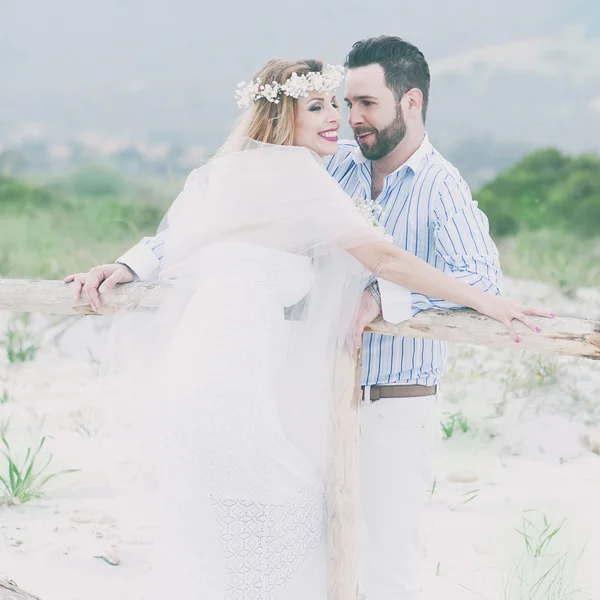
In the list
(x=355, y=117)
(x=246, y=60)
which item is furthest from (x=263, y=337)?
(x=246, y=60)

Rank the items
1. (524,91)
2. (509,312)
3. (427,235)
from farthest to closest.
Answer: (524,91) < (427,235) < (509,312)

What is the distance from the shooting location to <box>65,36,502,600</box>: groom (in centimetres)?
283

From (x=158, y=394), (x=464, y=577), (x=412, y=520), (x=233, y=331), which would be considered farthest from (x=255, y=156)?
(x=464, y=577)

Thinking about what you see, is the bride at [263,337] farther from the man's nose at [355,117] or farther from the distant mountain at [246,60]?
the distant mountain at [246,60]

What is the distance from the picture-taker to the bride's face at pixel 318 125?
9.00 feet

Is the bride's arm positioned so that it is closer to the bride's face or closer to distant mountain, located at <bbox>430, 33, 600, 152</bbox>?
the bride's face

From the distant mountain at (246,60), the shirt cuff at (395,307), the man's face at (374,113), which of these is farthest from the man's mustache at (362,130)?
the distant mountain at (246,60)

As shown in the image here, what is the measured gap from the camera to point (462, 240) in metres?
2.75

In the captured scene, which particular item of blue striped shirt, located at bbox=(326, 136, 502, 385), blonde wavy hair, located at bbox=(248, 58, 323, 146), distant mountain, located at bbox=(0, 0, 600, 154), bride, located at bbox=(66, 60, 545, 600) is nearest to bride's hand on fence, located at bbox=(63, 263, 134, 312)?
bride, located at bbox=(66, 60, 545, 600)

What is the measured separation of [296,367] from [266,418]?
0.62 ft

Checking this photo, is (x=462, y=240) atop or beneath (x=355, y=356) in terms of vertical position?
atop

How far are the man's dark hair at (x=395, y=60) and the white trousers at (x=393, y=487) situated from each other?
3.31 ft

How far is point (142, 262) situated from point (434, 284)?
0.91 m

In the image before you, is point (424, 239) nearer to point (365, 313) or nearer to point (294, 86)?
point (365, 313)
